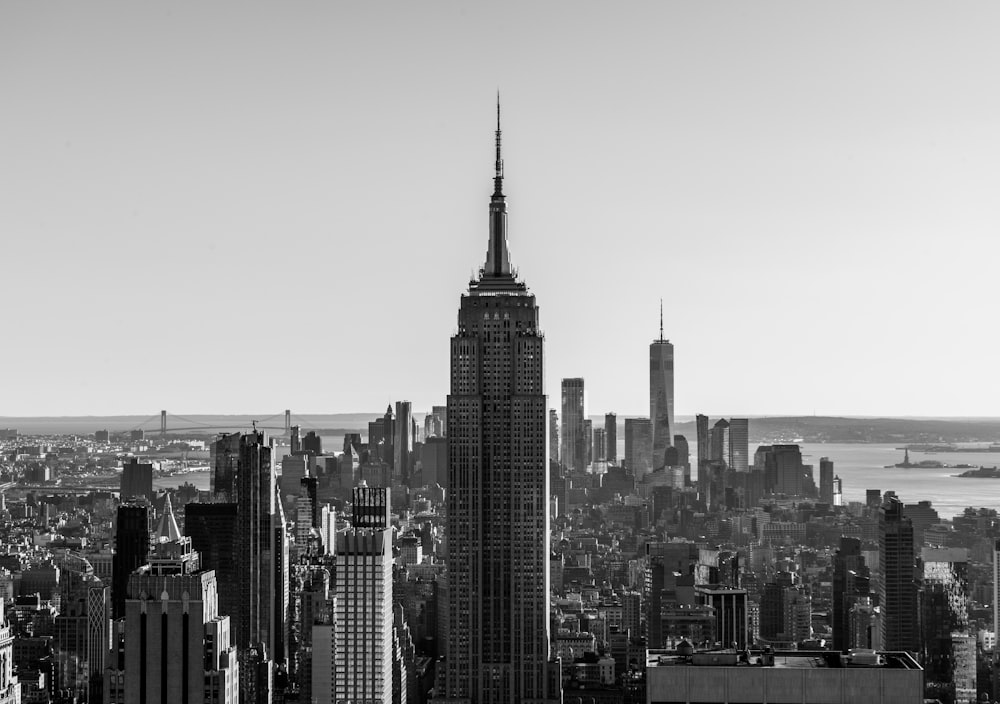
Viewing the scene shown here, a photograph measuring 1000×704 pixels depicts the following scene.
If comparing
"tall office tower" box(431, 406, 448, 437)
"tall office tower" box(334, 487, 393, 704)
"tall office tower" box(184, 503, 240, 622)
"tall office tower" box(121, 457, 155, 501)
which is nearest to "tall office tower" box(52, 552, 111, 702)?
"tall office tower" box(121, 457, 155, 501)

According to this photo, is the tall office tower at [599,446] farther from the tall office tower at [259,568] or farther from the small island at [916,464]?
the small island at [916,464]

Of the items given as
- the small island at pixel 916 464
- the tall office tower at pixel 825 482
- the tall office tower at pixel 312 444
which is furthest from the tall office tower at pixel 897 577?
the tall office tower at pixel 312 444

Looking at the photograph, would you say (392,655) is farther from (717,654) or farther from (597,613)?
(717,654)

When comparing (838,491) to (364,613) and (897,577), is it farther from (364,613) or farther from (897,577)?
(364,613)

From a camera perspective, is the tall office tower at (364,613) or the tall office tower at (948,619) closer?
the tall office tower at (948,619)

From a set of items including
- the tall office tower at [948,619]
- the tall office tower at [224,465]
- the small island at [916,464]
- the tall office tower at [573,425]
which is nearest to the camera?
the small island at [916,464]

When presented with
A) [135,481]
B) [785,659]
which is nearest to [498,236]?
[135,481]
